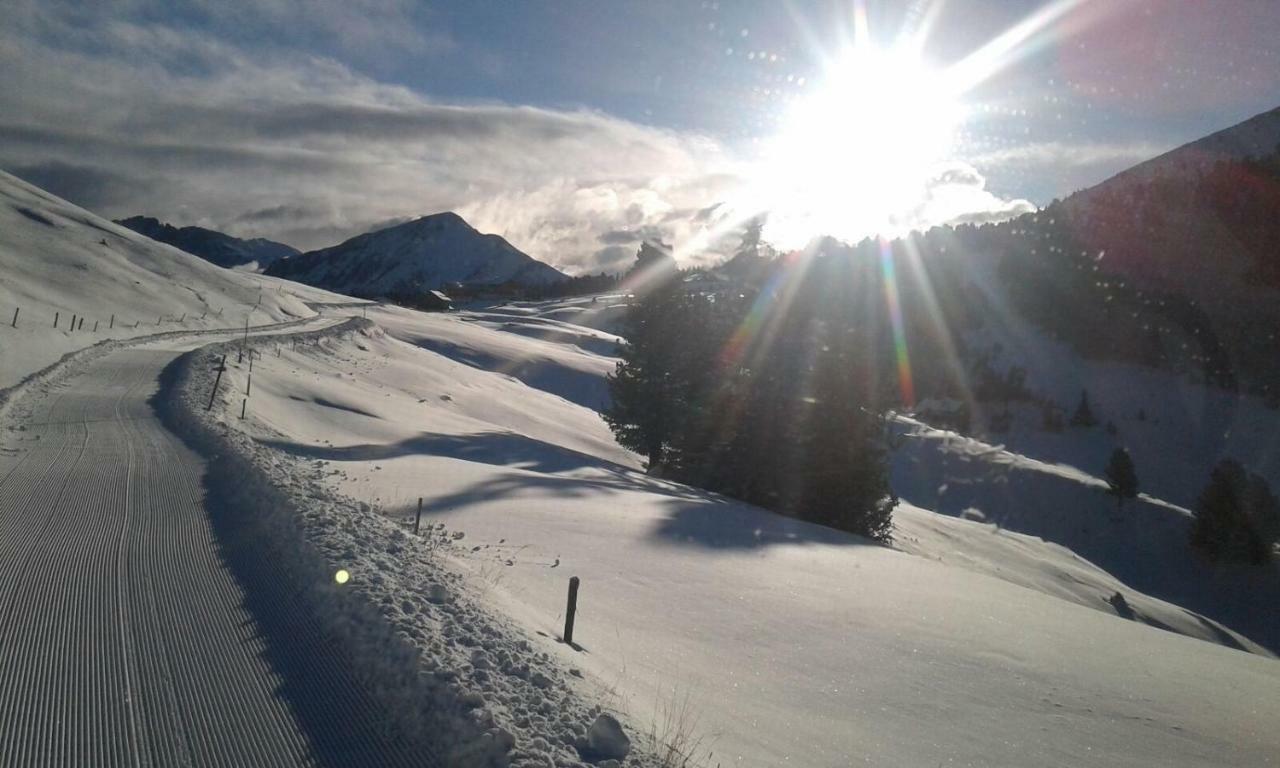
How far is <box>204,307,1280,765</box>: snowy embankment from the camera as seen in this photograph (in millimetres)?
6438

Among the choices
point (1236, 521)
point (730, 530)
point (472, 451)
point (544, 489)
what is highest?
point (1236, 521)

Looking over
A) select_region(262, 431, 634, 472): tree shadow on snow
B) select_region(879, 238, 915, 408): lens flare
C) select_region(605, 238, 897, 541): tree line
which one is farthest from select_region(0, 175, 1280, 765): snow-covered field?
select_region(879, 238, 915, 408): lens flare

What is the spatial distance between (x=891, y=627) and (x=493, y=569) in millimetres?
5504

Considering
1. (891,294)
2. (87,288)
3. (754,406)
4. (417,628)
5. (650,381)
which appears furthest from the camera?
(891,294)

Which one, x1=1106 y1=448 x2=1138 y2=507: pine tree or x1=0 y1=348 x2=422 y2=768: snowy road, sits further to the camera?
x1=1106 y1=448 x2=1138 y2=507: pine tree

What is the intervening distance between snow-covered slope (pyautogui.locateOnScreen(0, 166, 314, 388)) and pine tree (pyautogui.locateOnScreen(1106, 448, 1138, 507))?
74.6m

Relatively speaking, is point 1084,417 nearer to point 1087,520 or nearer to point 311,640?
point 1087,520

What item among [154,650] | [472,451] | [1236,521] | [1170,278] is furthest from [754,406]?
[1170,278]

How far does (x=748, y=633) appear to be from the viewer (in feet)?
30.1

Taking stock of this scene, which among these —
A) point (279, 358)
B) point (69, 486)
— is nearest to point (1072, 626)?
point (69, 486)

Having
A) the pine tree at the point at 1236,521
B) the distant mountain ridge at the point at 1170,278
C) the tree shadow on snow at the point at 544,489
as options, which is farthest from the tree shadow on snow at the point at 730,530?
the distant mountain ridge at the point at 1170,278

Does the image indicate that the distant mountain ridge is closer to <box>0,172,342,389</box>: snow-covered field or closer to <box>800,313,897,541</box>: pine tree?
<box>800,313,897,541</box>: pine tree

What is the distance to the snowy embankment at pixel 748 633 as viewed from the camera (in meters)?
6.44

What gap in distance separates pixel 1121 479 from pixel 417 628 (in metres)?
77.4
